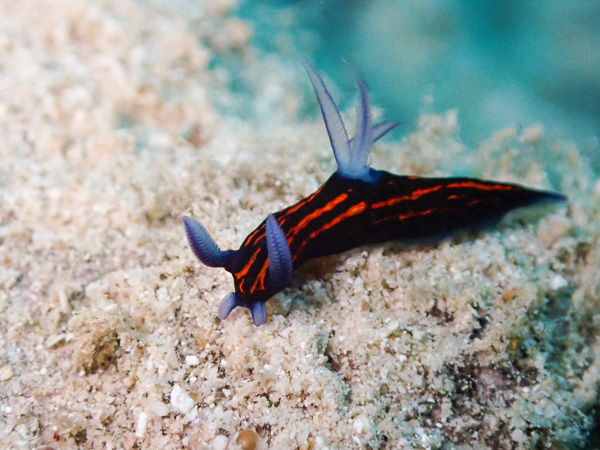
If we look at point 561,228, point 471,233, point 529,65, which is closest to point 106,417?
point 471,233

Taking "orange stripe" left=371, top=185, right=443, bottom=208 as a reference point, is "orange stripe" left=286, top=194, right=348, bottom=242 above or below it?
below

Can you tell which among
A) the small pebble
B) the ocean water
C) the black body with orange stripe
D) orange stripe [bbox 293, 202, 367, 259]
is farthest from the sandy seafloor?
the ocean water

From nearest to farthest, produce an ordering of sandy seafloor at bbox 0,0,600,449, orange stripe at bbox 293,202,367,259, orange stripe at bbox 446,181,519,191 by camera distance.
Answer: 1. sandy seafloor at bbox 0,0,600,449
2. orange stripe at bbox 293,202,367,259
3. orange stripe at bbox 446,181,519,191

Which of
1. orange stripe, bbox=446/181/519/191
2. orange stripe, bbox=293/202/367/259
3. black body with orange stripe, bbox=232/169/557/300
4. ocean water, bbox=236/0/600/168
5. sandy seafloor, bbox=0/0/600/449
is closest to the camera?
sandy seafloor, bbox=0/0/600/449

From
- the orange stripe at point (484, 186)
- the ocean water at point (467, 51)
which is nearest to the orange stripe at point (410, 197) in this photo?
the orange stripe at point (484, 186)

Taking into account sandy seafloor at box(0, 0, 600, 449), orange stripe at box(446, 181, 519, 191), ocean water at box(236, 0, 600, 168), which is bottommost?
sandy seafloor at box(0, 0, 600, 449)

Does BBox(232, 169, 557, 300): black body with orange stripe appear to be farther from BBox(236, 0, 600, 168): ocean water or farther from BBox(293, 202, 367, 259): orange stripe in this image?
A: BBox(236, 0, 600, 168): ocean water

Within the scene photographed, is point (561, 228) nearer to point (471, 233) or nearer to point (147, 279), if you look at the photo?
point (471, 233)
